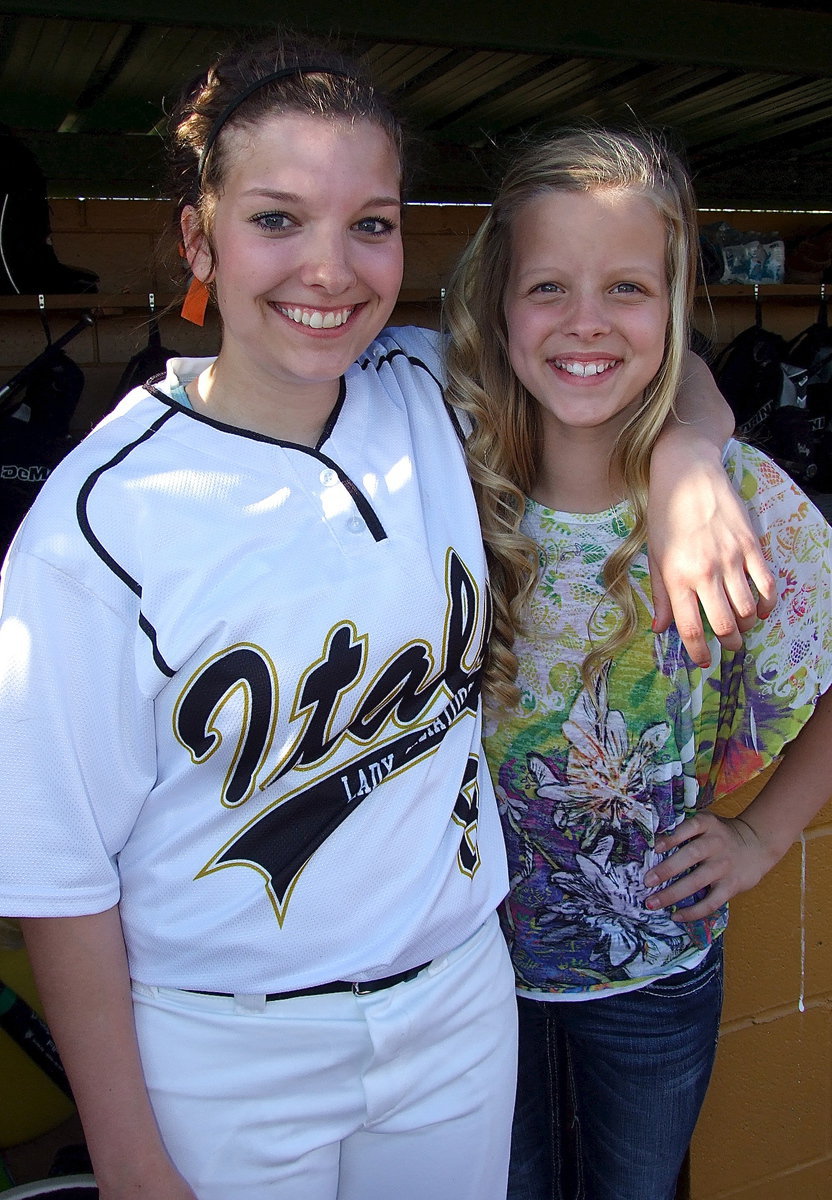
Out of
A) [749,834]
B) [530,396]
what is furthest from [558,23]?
[749,834]

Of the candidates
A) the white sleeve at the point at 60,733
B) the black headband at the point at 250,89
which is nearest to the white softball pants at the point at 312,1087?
the white sleeve at the point at 60,733

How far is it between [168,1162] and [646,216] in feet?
4.28

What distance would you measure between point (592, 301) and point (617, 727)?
57 centimetres

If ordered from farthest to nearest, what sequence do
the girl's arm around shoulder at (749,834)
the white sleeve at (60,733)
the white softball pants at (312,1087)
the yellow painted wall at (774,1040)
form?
1. the yellow painted wall at (774,1040)
2. the girl's arm around shoulder at (749,834)
3. the white softball pants at (312,1087)
4. the white sleeve at (60,733)

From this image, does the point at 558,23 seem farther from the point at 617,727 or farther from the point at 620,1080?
the point at 620,1080

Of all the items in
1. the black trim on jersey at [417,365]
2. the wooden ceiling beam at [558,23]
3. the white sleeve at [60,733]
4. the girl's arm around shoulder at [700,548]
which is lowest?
the white sleeve at [60,733]

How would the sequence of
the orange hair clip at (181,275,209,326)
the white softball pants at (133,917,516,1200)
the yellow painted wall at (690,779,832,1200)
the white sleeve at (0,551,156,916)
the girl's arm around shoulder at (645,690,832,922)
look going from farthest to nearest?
the yellow painted wall at (690,779,832,1200) → the girl's arm around shoulder at (645,690,832,922) → the orange hair clip at (181,275,209,326) → the white softball pants at (133,917,516,1200) → the white sleeve at (0,551,156,916)

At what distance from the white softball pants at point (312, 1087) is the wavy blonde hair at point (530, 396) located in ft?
1.47

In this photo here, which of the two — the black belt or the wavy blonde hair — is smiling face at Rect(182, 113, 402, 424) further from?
the black belt

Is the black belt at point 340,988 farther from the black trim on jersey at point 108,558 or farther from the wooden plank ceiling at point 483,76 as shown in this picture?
the wooden plank ceiling at point 483,76

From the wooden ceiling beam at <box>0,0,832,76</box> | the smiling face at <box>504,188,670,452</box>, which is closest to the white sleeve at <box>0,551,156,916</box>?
the smiling face at <box>504,188,670,452</box>

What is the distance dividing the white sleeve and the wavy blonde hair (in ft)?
1.74

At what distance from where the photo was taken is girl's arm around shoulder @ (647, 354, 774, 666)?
115 cm

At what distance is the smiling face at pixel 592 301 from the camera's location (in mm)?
1371
